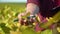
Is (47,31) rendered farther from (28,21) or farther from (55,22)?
(28,21)

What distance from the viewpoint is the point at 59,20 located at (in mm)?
374

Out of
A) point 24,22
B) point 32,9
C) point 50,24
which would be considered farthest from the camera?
point 32,9

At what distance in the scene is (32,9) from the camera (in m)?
0.86

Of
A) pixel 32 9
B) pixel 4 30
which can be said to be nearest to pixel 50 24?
pixel 4 30

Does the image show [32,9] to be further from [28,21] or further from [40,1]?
[28,21]

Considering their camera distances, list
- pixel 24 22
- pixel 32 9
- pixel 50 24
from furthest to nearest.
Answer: pixel 32 9 < pixel 24 22 < pixel 50 24

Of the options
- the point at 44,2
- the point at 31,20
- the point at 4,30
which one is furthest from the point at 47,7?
the point at 4,30

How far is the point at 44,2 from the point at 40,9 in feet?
0.13

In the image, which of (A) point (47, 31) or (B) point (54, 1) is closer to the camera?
(A) point (47, 31)

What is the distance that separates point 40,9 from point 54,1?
3.2 inches

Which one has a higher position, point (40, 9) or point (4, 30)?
point (40, 9)

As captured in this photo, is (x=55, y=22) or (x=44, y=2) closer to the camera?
(x=55, y=22)

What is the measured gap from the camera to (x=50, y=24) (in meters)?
0.36

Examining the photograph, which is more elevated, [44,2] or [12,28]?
[44,2]
